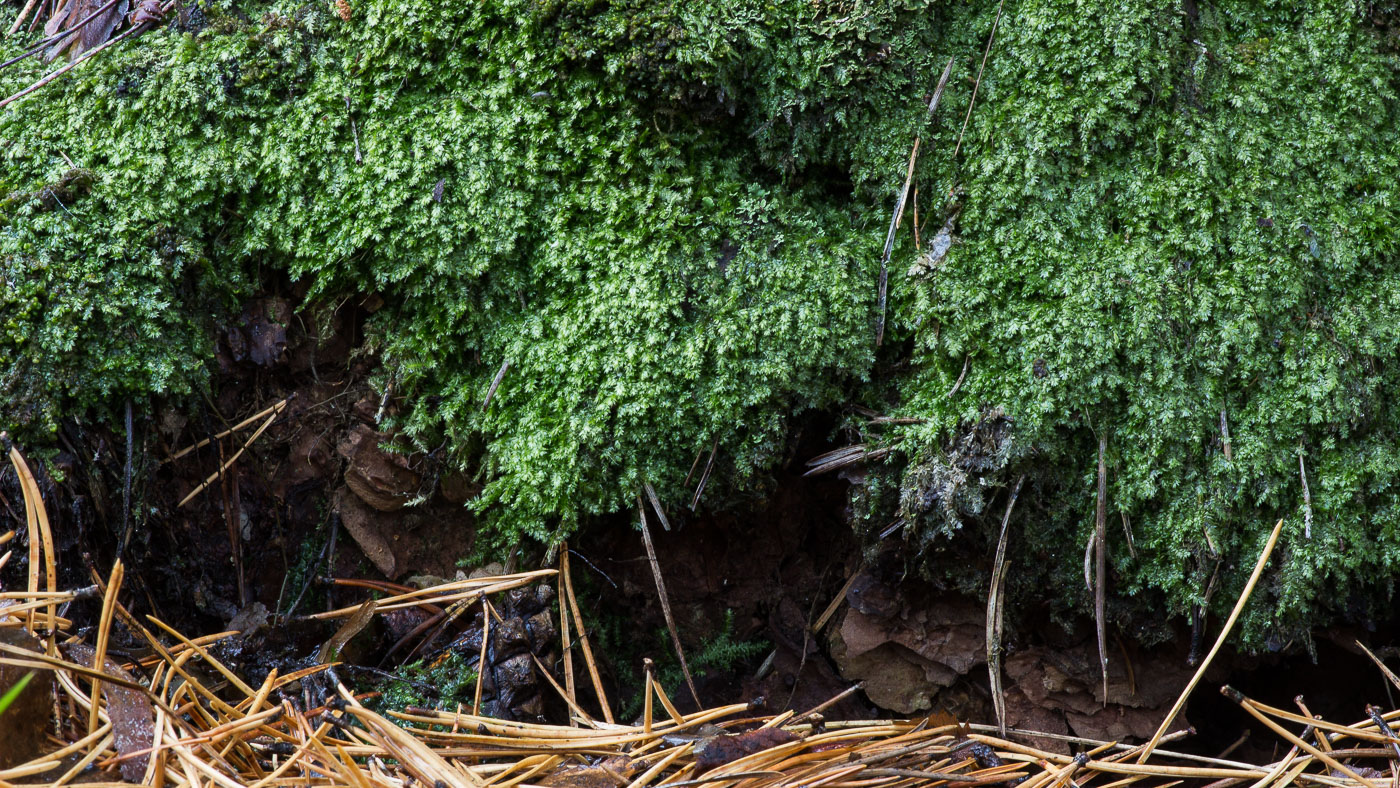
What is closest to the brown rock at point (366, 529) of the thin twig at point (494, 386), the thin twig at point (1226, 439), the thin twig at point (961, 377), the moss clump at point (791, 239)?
the moss clump at point (791, 239)

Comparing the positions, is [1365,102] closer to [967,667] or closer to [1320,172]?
[1320,172]

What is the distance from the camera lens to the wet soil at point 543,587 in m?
2.22

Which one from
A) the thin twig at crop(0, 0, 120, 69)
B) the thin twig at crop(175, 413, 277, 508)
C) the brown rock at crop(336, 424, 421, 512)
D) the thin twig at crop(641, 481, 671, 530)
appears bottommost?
the thin twig at crop(641, 481, 671, 530)

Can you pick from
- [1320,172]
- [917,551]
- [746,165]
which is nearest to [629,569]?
[917,551]

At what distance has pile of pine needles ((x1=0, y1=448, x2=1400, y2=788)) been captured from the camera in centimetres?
146

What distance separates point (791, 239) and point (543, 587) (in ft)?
3.74

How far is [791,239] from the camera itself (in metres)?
2.30

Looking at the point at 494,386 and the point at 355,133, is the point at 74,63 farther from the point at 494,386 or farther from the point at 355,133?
the point at 494,386

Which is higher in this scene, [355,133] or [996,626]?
[355,133]

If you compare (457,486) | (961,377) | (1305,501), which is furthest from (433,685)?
(1305,501)

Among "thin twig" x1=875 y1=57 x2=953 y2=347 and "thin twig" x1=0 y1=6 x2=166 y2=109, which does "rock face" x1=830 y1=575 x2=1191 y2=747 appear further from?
"thin twig" x1=0 y1=6 x2=166 y2=109

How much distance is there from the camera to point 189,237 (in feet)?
7.48

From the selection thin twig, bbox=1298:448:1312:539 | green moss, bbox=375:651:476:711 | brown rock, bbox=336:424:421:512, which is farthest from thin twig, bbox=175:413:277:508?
thin twig, bbox=1298:448:1312:539

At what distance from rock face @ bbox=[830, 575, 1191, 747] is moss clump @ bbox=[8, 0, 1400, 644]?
0.59ft
